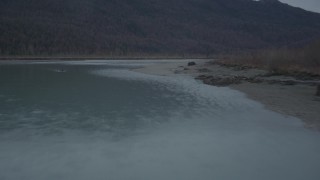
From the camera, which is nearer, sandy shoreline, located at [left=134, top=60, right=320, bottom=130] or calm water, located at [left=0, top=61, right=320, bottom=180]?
calm water, located at [left=0, top=61, right=320, bottom=180]

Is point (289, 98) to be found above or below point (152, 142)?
below

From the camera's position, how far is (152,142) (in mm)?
11898

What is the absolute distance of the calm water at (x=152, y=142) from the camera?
923 cm

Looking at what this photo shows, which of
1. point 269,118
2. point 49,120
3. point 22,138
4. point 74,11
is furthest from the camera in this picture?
point 74,11

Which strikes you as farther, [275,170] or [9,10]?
[9,10]

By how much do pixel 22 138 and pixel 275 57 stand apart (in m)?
42.6

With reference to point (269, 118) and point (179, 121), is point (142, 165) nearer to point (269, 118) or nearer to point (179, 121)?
point (179, 121)

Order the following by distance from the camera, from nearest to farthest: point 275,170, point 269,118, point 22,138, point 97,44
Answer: point 275,170 → point 22,138 → point 269,118 → point 97,44

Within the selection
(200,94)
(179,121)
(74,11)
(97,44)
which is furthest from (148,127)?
(74,11)

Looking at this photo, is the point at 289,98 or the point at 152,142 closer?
Answer: the point at 152,142

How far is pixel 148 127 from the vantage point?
14062mm

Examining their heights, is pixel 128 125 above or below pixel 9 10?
below

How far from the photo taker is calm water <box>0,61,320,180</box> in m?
9.23

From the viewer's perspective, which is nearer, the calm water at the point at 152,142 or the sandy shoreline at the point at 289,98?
the calm water at the point at 152,142
